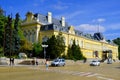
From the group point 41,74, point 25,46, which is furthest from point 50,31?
point 41,74

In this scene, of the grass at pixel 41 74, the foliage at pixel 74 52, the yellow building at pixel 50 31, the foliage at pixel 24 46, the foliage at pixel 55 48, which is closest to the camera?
the grass at pixel 41 74

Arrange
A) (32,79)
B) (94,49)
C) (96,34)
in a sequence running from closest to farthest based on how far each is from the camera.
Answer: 1. (32,79)
2. (94,49)
3. (96,34)

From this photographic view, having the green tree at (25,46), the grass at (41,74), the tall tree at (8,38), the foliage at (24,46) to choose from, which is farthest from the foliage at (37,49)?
the grass at (41,74)

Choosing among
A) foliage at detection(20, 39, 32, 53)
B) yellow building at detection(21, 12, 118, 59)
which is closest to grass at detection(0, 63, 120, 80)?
foliage at detection(20, 39, 32, 53)

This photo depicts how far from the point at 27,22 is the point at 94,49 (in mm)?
39328

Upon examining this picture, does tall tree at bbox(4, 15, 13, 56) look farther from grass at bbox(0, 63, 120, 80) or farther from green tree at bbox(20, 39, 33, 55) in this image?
grass at bbox(0, 63, 120, 80)

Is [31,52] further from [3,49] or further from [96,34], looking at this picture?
[96,34]

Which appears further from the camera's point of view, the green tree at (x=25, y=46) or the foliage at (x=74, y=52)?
the foliage at (x=74, y=52)

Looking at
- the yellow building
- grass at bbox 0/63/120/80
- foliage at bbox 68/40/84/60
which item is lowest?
grass at bbox 0/63/120/80

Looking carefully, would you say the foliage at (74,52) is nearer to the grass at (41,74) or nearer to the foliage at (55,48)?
the foliage at (55,48)

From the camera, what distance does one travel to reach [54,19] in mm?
112125

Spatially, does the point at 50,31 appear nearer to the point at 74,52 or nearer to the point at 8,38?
the point at 74,52

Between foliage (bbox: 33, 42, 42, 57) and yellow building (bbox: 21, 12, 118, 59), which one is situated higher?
yellow building (bbox: 21, 12, 118, 59)

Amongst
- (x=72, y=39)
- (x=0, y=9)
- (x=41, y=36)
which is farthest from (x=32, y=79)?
(x=72, y=39)
